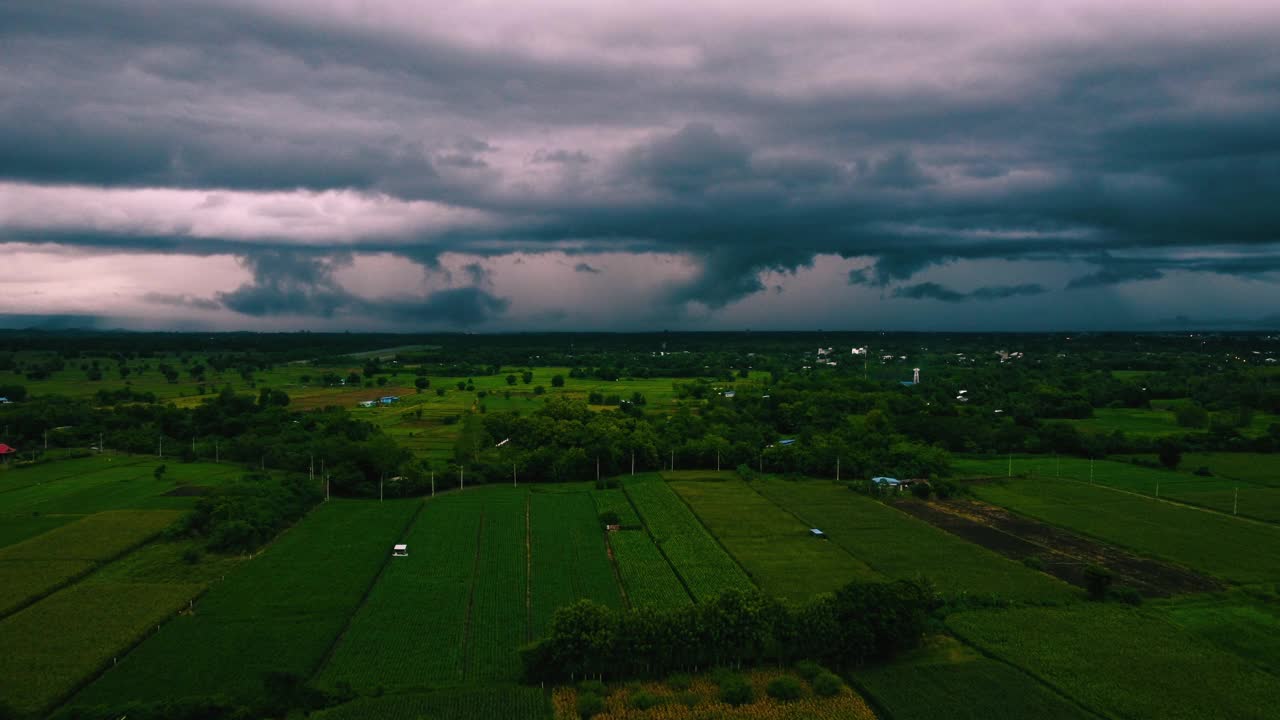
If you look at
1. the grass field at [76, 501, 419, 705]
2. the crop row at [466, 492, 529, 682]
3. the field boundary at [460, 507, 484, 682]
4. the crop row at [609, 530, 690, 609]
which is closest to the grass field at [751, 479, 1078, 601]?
the crop row at [609, 530, 690, 609]

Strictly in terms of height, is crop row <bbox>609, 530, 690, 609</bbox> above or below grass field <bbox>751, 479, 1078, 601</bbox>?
below

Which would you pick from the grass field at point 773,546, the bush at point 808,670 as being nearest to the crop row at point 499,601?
the bush at point 808,670

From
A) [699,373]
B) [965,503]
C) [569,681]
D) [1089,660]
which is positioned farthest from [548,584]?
[699,373]

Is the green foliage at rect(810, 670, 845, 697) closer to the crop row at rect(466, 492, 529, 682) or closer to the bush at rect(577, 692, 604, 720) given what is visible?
the bush at rect(577, 692, 604, 720)

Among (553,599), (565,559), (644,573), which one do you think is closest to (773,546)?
(644,573)

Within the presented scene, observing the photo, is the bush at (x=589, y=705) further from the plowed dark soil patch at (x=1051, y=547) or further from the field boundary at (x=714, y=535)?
the plowed dark soil patch at (x=1051, y=547)
